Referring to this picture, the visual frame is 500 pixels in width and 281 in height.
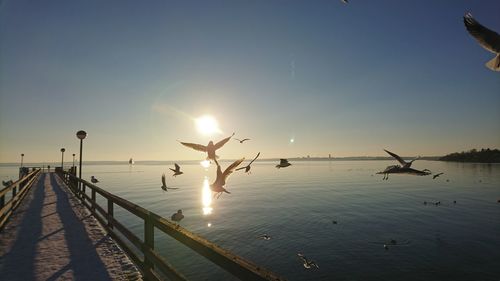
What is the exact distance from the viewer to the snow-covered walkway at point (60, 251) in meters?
6.34

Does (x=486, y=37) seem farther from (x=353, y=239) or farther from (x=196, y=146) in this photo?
(x=353, y=239)

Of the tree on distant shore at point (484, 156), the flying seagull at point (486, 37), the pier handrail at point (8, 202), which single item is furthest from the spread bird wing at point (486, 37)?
the tree on distant shore at point (484, 156)

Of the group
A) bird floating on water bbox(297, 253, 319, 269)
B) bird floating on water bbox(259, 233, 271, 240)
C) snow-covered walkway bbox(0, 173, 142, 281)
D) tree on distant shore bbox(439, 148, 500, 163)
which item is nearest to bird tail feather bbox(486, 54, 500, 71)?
snow-covered walkway bbox(0, 173, 142, 281)

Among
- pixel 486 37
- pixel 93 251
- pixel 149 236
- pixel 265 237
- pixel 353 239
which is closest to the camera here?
pixel 486 37

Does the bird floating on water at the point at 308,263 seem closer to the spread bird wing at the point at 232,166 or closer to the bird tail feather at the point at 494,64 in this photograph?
the bird tail feather at the point at 494,64

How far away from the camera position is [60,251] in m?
7.92

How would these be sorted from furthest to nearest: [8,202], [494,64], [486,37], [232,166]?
[8,202] → [486,37] → [494,64] → [232,166]

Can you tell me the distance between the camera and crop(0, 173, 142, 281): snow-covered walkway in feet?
20.8

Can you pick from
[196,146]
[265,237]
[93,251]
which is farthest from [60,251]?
[265,237]

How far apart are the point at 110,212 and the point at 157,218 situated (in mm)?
5272

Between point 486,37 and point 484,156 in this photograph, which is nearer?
point 486,37

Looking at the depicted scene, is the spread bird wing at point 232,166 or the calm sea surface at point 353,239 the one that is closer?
the spread bird wing at point 232,166

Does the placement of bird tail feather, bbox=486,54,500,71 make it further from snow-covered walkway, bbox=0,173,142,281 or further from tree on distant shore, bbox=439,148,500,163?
tree on distant shore, bbox=439,148,500,163

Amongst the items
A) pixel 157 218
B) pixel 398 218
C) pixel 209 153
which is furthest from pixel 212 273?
pixel 398 218
